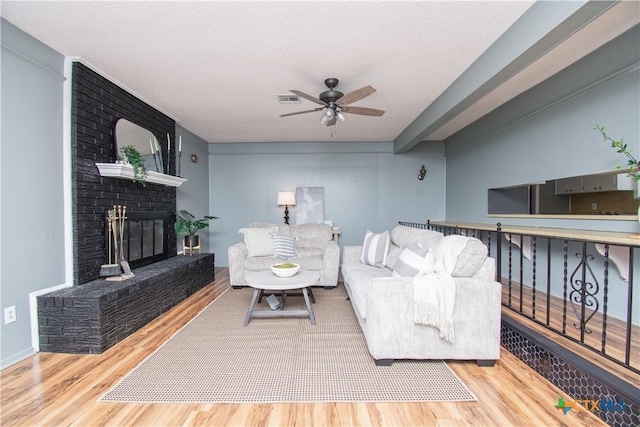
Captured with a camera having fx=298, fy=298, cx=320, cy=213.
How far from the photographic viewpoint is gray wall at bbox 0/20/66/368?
2.25 metres

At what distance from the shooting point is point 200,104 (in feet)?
13.1

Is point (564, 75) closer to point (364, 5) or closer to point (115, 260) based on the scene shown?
point (364, 5)

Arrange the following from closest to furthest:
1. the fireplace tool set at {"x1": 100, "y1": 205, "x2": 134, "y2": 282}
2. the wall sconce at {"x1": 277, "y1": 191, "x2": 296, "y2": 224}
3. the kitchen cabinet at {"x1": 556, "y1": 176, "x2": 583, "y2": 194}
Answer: the fireplace tool set at {"x1": 100, "y1": 205, "x2": 134, "y2": 282}, the kitchen cabinet at {"x1": 556, "y1": 176, "x2": 583, "y2": 194}, the wall sconce at {"x1": 277, "y1": 191, "x2": 296, "y2": 224}

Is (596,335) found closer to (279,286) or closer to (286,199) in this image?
(279,286)

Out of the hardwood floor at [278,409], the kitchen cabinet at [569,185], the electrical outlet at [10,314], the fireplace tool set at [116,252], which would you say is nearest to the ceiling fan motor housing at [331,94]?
the fireplace tool set at [116,252]

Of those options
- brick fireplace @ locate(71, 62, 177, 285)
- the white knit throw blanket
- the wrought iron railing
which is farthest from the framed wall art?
the white knit throw blanket

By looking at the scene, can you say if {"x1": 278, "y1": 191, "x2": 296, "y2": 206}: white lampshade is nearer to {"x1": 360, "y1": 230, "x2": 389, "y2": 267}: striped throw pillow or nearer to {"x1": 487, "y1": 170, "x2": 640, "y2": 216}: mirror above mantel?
{"x1": 360, "y1": 230, "x2": 389, "y2": 267}: striped throw pillow

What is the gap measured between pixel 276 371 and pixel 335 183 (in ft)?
15.0

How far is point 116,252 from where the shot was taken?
302 cm

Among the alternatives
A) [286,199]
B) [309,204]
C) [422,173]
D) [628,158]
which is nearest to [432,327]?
[628,158]

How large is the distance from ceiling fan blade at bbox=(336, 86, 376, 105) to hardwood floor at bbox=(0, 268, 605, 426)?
7.85ft

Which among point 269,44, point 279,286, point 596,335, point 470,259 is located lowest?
point 596,335

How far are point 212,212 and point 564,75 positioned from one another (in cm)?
594

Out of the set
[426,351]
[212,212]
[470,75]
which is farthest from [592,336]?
[212,212]
